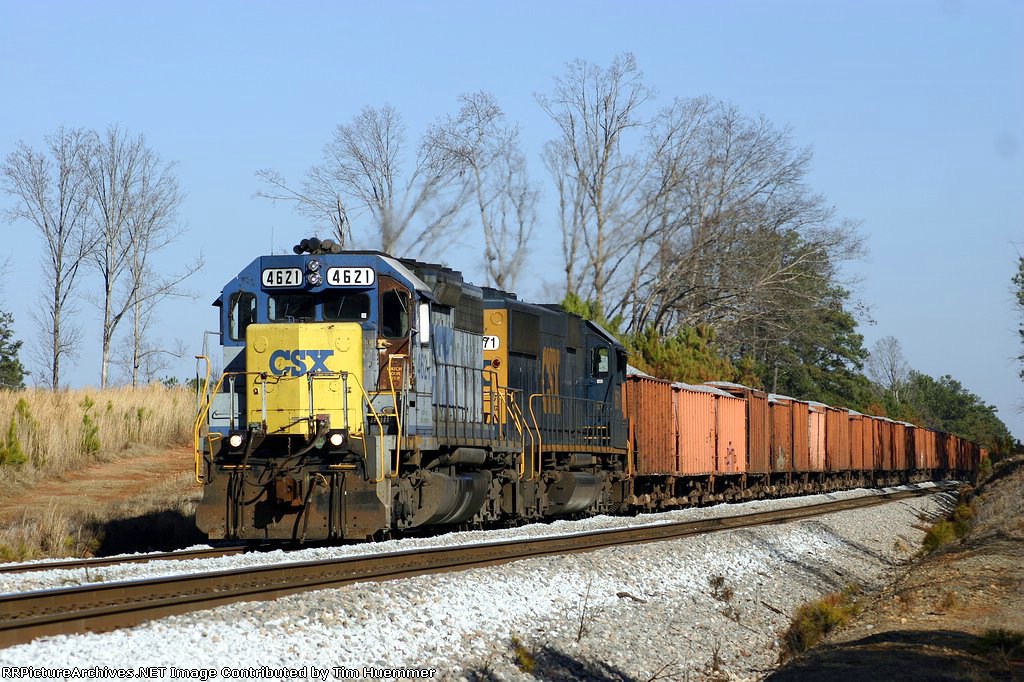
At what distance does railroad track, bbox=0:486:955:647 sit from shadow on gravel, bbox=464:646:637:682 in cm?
203

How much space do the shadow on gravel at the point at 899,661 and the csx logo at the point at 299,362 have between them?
22.5ft

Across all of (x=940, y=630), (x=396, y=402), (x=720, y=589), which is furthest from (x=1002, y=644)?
(x=396, y=402)

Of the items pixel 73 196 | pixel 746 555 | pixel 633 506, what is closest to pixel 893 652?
pixel 746 555

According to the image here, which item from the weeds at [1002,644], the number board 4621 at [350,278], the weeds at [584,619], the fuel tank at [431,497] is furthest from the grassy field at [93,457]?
the weeds at [1002,644]

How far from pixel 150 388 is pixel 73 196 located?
525 inches

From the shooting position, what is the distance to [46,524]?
17172 millimetres

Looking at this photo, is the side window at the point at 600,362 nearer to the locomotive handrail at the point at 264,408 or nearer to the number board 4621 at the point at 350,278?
the number board 4621 at the point at 350,278

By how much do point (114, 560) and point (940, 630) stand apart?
8.79 m

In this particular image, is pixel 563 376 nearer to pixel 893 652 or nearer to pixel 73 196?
pixel 893 652

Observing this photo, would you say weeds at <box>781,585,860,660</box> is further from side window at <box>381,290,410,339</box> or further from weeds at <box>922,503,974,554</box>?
weeds at <box>922,503,974,554</box>

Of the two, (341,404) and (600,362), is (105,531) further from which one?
(600,362)

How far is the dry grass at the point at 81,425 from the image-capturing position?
75.9 ft

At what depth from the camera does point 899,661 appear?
9492mm

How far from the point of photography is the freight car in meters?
14.1
